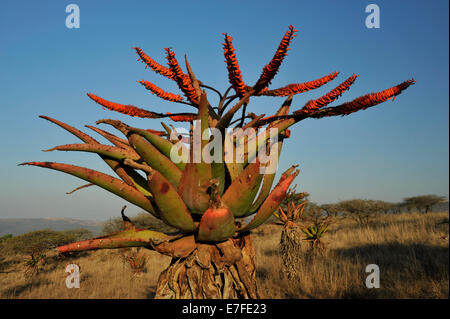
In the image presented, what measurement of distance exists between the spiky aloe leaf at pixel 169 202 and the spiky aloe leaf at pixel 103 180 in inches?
8.1

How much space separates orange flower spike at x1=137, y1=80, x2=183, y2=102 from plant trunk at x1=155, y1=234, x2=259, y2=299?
2.99ft

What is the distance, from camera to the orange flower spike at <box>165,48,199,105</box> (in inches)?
44.6

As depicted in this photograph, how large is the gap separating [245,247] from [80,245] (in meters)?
0.86

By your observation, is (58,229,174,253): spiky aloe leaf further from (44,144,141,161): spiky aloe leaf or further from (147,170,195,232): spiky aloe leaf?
(44,144,141,161): spiky aloe leaf

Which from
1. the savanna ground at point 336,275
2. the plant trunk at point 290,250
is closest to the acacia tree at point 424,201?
the savanna ground at point 336,275

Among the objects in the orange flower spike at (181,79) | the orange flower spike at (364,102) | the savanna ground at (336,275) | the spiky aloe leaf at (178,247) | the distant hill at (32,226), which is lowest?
the distant hill at (32,226)

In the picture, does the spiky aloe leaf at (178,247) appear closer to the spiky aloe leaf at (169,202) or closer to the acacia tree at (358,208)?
the spiky aloe leaf at (169,202)

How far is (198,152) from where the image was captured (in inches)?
43.9

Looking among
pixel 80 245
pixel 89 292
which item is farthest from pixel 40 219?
pixel 80 245

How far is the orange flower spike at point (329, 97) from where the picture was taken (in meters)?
1.18

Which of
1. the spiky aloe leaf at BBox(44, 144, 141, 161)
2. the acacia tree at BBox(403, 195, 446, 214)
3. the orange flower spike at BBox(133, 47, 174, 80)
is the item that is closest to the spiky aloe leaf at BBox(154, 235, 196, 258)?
the spiky aloe leaf at BBox(44, 144, 141, 161)

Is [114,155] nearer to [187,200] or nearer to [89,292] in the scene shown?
[187,200]

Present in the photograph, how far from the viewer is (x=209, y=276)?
4.07 ft

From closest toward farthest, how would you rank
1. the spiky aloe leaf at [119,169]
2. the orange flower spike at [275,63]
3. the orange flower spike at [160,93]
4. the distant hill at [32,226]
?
the orange flower spike at [275,63]
the spiky aloe leaf at [119,169]
the orange flower spike at [160,93]
the distant hill at [32,226]
